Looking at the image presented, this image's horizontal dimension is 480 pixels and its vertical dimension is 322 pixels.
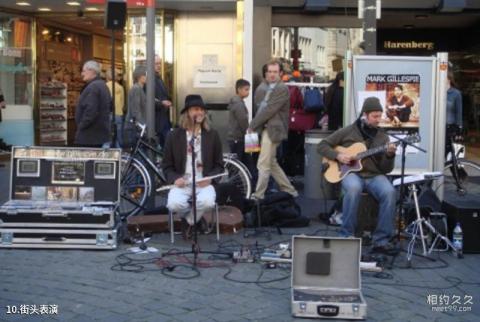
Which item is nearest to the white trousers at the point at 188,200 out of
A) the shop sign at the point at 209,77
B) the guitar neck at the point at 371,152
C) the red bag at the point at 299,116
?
the guitar neck at the point at 371,152

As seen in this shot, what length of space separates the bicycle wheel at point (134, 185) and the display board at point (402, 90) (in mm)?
2654

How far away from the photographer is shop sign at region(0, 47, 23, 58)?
1473cm

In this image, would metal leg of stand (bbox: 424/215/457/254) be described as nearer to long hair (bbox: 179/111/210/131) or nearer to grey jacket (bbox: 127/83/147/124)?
long hair (bbox: 179/111/210/131)

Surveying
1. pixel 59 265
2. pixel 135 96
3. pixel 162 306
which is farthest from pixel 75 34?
pixel 162 306

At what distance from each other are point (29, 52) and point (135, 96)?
17.3 feet

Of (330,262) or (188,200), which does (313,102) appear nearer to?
(188,200)

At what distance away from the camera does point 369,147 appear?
7008 millimetres

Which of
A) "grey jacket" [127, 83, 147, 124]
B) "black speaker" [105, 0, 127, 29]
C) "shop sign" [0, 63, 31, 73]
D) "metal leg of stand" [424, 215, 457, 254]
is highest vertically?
"black speaker" [105, 0, 127, 29]

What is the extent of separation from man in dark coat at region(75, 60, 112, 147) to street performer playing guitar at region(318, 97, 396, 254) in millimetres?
2796

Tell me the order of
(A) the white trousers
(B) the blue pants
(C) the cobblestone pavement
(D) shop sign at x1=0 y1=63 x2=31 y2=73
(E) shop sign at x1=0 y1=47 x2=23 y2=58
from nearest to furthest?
1. (C) the cobblestone pavement
2. (B) the blue pants
3. (A) the white trousers
4. (E) shop sign at x1=0 y1=47 x2=23 y2=58
5. (D) shop sign at x1=0 y1=63 x2=31 y2=73

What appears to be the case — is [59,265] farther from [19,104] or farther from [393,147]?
[19,104]

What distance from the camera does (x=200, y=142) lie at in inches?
287

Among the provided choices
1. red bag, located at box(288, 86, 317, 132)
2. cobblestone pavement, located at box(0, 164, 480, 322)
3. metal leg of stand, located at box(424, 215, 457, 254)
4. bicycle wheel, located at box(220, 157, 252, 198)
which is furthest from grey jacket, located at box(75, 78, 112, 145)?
metal leg of stand, located at box(424, 215, 457, 254)

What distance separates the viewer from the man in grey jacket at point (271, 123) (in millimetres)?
8609
